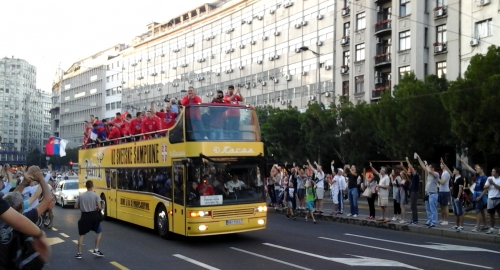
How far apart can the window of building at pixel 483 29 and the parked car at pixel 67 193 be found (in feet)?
90.7

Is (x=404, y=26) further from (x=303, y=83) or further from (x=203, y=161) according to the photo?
(x=203, y=161)

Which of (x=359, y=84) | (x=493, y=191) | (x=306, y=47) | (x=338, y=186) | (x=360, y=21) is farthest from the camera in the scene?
(x=359, y=84)

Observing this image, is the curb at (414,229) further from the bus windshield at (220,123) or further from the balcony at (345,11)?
the balcony at (345,11)

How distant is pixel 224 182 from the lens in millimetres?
14242

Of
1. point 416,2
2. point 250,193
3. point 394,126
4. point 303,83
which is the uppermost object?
point 416,2

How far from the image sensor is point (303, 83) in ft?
175

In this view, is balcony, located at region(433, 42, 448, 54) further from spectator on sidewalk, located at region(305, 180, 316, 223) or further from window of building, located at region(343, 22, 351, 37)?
spectator on sidewalk, located at region(305, 180, 316, 223)

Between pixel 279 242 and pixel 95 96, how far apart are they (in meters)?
92.8

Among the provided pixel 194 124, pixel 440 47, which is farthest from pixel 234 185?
pixel 440 47

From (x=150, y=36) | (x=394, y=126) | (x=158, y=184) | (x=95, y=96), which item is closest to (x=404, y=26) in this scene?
(x=394, y=126)

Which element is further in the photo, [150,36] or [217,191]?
[150,36]

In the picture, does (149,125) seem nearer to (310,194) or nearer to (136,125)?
(136,125)

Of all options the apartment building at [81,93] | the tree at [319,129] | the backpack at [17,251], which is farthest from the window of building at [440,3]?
the apartment building at [81,93]

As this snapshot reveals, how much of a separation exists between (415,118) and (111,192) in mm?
18979
